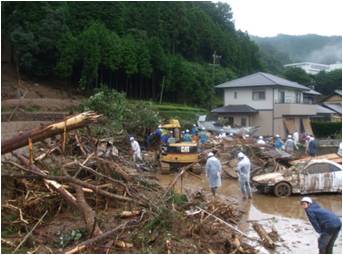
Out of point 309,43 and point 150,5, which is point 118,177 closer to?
point 150,5

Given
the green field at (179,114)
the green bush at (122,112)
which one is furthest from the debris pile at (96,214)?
the green field at (179,114)

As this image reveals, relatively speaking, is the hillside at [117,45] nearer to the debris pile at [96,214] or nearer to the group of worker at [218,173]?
the group of worker at [218,173]

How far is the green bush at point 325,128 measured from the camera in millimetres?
40166

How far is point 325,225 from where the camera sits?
26.6ft

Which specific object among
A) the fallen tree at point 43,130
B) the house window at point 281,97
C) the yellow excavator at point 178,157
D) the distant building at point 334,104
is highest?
the fallen tree at point 43,130

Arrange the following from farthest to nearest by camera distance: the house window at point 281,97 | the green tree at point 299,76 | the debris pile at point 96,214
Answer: the green tree at point 299,76 < the house window at point 281,97 < the debris pile at point 96,214

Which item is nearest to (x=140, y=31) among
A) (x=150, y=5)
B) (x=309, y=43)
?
(x=150, y=5)

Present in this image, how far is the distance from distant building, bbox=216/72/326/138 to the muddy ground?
20.9 meters

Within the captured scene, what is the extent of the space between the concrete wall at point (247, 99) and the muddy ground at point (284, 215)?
2115 centimetres

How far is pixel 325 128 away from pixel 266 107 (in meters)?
7.33

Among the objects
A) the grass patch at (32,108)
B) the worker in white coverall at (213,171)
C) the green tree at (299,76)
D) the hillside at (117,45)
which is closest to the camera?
the worker in white coverall at (213,171)

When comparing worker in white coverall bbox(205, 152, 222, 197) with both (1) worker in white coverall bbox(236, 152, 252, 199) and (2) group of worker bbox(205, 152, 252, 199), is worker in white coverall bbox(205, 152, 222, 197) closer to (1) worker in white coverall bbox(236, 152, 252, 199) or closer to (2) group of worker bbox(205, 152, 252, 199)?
(2) group of worker bbox(205, 152, 252, 199)

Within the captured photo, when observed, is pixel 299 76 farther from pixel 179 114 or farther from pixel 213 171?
pixel 213 171

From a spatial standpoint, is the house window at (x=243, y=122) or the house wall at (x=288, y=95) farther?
the house window at (x=243, y=122)
